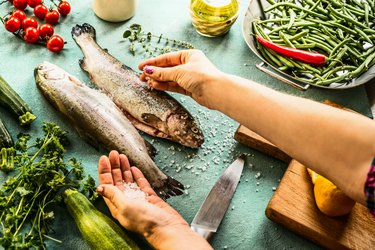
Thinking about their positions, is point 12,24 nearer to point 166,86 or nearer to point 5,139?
point 5,139

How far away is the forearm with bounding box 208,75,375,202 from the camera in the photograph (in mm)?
1044

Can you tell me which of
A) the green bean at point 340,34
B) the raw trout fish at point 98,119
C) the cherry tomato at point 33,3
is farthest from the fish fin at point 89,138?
the green bean at point 340,34

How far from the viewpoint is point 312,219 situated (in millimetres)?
1454

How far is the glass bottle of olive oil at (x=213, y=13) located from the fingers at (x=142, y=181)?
2.84ft

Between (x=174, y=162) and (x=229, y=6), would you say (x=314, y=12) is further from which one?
(x=174, y=162)

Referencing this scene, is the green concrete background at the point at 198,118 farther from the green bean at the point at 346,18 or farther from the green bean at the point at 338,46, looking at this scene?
the green bean at the point at 346,18

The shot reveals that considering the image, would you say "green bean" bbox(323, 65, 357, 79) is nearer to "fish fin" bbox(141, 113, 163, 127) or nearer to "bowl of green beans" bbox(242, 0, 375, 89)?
"bowl of green beans" bbox(242, 0, 375, 89)

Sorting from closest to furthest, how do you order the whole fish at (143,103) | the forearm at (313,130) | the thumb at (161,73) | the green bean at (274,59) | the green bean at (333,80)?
the forearm at (313,130), the thumb at (161,73), the whole fish at (143,103), the green bean at (333,80), the green bean at (274,59)

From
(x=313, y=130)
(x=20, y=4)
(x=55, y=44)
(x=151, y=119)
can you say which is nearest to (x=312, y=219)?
(x=313, y=130)

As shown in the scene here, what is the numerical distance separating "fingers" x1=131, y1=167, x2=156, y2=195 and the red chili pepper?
860 mm

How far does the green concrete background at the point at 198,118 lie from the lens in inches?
59.0

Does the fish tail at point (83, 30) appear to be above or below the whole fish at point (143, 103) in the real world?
above

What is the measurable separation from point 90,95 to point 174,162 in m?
0.39

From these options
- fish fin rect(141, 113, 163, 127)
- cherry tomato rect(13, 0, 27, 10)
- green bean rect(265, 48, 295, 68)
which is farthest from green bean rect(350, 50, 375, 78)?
cherry tomato rect(13, 0, 27, 10)
